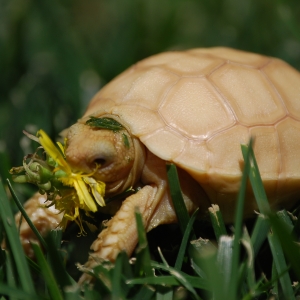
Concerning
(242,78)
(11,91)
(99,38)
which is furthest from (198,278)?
(99,38)

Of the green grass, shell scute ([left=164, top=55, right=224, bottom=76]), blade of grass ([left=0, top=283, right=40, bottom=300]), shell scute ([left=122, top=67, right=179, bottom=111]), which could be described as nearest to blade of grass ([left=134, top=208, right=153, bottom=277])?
the green grass

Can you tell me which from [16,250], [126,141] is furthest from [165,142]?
[16,250]

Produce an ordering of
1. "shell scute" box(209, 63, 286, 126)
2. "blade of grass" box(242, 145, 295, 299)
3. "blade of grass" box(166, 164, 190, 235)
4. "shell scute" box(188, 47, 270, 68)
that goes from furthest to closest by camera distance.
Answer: "shell scute" box(188, 47, 270, 68), "shell scute" box(209, 63, 286, 126), "blade of grass" box(166, 164, 190, 235), "blade of grass" box(242, 145, 295, 299)

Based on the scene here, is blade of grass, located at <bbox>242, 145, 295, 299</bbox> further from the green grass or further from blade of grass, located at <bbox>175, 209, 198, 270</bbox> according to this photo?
blade of grass, located at <bbox>175, 209, 198, 270</bbox>

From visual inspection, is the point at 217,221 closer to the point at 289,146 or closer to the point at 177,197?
the point at 177,197

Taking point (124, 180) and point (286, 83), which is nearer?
point (124, 180)

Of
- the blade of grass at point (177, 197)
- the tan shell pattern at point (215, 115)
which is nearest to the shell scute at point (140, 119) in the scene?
the tan shell pattern at point (215, 115)

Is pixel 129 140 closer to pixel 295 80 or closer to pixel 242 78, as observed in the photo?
pixel 242 78
